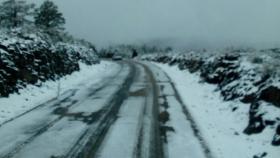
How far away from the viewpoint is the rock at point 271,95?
458 inches

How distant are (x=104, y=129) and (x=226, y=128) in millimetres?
3645

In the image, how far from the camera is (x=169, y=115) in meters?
13.8

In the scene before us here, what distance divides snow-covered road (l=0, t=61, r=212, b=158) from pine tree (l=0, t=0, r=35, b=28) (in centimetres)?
1924

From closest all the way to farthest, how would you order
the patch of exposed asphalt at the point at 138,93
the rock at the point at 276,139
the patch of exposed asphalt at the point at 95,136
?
the patch of exposed asphalt at the point at 95,136 < the rock at the point at 276,139 < the patch of exposed asphalt at the point at 138,93

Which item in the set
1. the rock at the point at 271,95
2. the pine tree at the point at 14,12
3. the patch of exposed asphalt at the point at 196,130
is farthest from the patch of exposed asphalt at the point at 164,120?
the pine tree at the point at 14,12

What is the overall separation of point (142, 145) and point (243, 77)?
7.79 meters

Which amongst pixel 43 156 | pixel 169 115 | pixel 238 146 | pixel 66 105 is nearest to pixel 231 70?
pixel 169 115

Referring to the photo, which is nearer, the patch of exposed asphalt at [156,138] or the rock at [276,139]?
the patch of exposed asphalt at [156,138]

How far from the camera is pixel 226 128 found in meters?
12.2

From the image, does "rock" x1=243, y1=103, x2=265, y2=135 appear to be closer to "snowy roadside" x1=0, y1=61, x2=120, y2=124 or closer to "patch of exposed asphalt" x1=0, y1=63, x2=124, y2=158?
"patch of exposed asphalt" x1=0, y1=63, x2=124, y2=158

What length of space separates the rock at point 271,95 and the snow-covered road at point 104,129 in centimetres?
232

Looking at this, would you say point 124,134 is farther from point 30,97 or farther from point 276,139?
point 30,97

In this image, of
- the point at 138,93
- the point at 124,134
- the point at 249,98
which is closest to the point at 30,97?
the point at 138,93

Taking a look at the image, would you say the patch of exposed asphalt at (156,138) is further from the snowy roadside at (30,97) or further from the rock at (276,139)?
the snowy roadside at (30,97)
